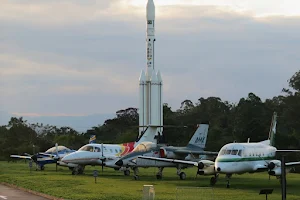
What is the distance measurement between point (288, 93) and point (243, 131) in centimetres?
1655

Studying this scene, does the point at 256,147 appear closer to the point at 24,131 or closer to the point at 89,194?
the point at 89,194

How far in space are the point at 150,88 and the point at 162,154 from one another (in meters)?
50.4

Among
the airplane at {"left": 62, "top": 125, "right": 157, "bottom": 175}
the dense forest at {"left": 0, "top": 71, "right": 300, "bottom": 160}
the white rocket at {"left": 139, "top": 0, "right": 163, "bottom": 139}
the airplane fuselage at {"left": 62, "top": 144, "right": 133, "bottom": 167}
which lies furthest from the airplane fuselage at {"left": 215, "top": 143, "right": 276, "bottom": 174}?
the white rocket at {"left": 139, "top": 0, "right": 163, "bottom": 139}

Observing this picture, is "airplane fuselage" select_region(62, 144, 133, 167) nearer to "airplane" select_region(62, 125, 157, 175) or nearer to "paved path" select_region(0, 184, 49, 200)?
"airplane" select_region(62, 125, 157, 175)

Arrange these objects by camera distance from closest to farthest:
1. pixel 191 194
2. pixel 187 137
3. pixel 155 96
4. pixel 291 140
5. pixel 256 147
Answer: pixel 191 194 → pixel 256 147 → pixel 291 140 → pixel 155 96 → pixel 187 137

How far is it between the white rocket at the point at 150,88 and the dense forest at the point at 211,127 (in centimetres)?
583

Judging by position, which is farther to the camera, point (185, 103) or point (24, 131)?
point (185, 103)

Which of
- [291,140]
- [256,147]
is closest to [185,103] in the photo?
[291,140]

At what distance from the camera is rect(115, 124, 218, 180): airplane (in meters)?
37.4

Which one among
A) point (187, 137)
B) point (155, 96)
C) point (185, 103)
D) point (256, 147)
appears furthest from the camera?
point (185, 103)

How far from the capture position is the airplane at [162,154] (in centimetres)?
3744

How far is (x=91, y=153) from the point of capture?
41.3 metres

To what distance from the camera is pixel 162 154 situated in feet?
128

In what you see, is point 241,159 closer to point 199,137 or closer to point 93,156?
point 199,137
